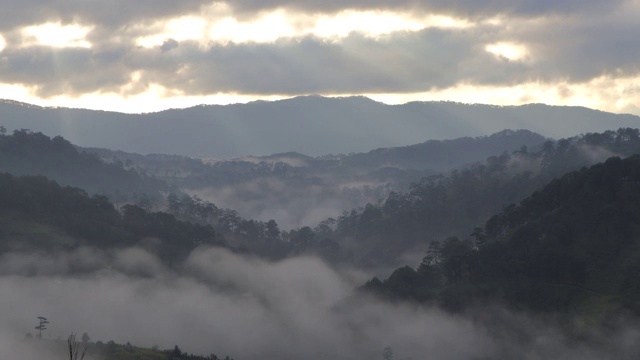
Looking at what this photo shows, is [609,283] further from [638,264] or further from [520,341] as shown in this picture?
[520,341]

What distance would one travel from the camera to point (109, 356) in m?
176

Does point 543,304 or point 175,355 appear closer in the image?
point 175,355

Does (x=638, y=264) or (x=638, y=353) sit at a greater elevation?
(x=638, y=264)

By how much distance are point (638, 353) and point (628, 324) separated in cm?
692

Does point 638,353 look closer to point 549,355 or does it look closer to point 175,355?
point 549,355

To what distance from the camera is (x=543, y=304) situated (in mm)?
198875

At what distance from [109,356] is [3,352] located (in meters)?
26.4

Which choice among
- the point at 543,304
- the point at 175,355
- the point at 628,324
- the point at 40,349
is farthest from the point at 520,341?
the point at 40,349

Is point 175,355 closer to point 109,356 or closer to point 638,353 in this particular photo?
point 109,356

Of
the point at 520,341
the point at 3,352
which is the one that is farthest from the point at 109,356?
the point at 520,341

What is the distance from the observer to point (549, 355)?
188750mm

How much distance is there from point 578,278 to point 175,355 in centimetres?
8061

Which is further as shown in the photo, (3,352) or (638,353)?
(3,352)

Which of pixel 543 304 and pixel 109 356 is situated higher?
pixel 543 304
